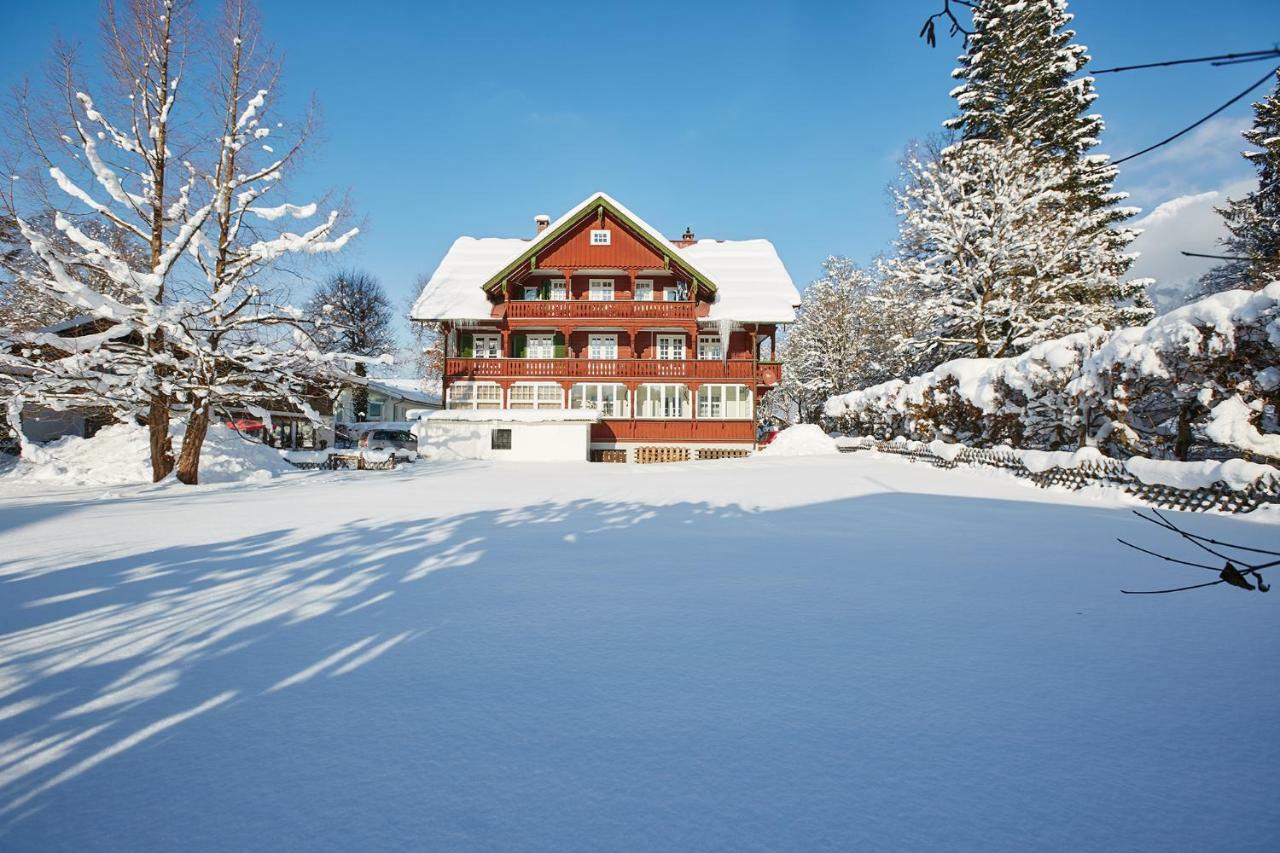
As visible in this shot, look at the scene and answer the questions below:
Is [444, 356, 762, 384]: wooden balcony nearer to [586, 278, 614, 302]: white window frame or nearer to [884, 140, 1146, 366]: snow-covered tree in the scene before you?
[586, 278, 614, 302]: white window frame

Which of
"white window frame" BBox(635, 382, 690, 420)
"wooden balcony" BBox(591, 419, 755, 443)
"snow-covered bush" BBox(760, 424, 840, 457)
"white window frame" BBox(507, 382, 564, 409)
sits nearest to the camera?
"snow-covered bush" BBox(760, 424, 840, 457)

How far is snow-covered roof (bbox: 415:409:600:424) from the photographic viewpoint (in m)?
23.7

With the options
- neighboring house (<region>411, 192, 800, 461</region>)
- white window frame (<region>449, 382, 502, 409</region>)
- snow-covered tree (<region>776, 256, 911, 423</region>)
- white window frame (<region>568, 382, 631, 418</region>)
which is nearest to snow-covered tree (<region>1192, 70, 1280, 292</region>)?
snow-covered tree (<region>776, 256, 911, 423</region>)

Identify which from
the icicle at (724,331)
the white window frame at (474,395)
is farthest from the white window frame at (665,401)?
the white window frame at (474,395)

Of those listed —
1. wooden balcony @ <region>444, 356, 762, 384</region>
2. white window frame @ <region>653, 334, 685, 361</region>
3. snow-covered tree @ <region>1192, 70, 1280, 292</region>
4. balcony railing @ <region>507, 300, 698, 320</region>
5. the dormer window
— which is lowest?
wooden balcony @ <region>444, 356, 762, 384</region>

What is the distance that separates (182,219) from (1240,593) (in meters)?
19.5

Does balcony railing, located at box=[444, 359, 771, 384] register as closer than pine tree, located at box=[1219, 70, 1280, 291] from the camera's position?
No

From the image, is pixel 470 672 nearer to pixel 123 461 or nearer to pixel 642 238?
pixel 123 461

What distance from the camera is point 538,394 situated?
25906 millimetres

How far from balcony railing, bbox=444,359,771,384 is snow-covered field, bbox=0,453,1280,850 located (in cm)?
1926

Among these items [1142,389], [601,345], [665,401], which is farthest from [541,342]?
[1142,389]

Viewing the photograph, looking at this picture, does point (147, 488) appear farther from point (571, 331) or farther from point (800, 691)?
point (571, 331)

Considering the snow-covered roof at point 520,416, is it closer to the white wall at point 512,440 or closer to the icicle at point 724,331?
the white wall at point 512,440

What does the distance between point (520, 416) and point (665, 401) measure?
6.80 m
